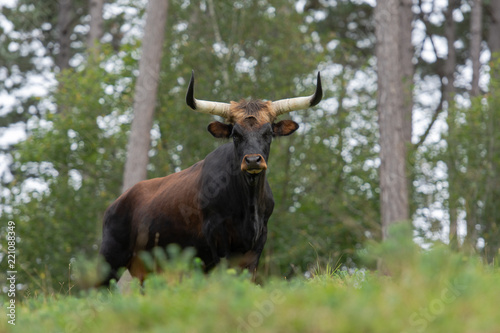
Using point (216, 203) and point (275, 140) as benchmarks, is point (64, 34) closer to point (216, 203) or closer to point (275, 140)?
point (275, 140)

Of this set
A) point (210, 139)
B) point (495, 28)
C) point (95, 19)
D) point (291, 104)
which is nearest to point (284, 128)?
point (291, 104)

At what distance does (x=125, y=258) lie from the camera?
8344 mm

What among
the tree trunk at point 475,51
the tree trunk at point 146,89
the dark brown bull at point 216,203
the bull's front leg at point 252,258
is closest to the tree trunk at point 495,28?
the tree trunk at point 475,51

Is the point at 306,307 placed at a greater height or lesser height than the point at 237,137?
lesser

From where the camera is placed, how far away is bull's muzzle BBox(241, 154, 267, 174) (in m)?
6.56

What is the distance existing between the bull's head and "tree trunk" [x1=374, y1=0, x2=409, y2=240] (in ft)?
18.4

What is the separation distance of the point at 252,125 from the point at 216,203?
0.94 metres

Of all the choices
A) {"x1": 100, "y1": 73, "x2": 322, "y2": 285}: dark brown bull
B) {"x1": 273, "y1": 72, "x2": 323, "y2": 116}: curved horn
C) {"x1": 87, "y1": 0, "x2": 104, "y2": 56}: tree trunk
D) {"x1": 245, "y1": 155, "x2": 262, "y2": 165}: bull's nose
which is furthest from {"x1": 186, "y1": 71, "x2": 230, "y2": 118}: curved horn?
{"x1": 87, "y1": 0, "x2": 104, "y2": 56}: tree trunk

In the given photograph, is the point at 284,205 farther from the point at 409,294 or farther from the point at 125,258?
the point at 409,294

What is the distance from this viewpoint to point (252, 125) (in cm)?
720

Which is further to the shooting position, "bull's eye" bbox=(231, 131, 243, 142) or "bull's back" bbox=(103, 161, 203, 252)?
"bull's back" bbox=(103, 161, 203, 252)

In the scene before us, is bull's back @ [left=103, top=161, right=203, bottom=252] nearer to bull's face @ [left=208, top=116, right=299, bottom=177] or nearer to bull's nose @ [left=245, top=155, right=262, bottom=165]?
bull's face @ [left=208, top=116, right=299, bottom=177]

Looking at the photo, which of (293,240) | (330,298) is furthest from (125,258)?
(293,240)

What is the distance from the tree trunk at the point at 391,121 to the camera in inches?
509
